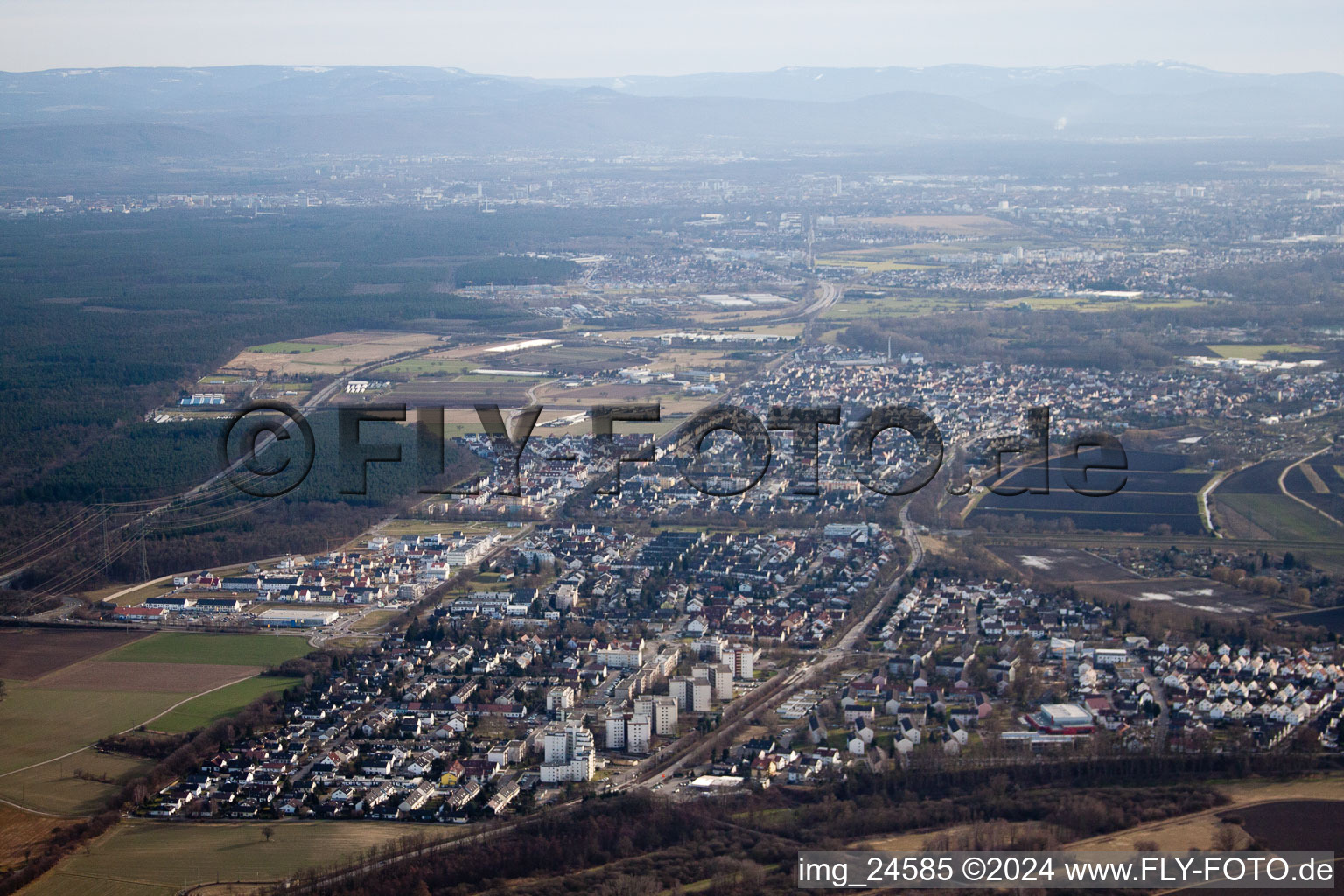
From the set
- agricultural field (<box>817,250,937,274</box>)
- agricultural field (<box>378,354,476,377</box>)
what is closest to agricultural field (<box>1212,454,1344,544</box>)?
agricultural field (<box>378,354,476,377</box>)

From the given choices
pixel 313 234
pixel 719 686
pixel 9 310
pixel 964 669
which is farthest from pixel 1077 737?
pixel 313 234

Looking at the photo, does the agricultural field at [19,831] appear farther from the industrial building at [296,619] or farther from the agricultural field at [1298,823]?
the agricultural field at [1298,823]

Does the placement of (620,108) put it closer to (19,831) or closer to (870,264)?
(870,264)

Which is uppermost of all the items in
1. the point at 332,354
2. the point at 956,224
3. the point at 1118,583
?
the point at 956,224

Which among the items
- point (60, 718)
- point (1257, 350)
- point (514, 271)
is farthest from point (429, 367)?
point (60, 718)

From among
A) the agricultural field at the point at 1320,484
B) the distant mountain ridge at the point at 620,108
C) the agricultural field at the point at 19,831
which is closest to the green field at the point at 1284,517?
the agricultural field at the point at 1320,484

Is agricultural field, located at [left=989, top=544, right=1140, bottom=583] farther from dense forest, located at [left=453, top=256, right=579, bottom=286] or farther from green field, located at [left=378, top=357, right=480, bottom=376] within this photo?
dense forest, located at [left=453, top=256, right=579, bottom=286]

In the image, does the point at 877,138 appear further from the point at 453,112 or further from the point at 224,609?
the point at 224,609
